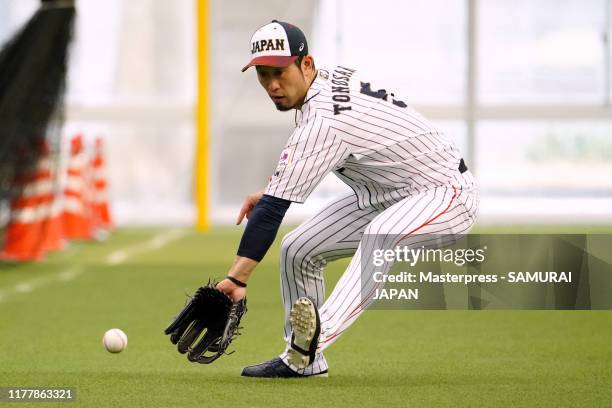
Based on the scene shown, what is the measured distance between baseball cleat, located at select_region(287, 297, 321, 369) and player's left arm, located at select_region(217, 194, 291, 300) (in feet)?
0.94

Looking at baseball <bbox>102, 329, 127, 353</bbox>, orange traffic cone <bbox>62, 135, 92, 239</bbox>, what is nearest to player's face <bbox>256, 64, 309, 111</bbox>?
baseball <bbox>102, 329, 127, 353</bbox>

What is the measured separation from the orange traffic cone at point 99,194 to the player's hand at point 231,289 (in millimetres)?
10976

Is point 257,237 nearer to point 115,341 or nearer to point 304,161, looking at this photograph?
point 304,161

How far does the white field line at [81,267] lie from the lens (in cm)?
1107

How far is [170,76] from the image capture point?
19.6 meters

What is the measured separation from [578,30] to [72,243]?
831 centimetres

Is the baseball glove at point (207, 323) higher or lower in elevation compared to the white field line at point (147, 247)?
higher

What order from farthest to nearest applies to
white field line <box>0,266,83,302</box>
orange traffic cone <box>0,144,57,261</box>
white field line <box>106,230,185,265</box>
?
white field line <box>106,230,185,265</box> < orange traffic cone <box>0,144,57,261</box> < white field line <box>0,266,83,302</box>

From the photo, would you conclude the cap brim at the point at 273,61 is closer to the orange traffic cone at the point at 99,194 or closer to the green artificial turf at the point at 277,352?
the green artificial turf at the point at 277,352

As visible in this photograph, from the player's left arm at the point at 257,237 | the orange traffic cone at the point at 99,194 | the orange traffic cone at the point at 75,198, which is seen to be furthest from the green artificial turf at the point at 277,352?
the orange traffic cone at the point at 99,194

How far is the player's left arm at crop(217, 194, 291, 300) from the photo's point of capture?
6.03 metres

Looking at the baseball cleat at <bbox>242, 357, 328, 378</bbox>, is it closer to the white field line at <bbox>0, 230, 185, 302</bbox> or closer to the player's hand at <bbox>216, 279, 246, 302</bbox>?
the player's hand at <bbox>216, 279, 246, 302</bbox>

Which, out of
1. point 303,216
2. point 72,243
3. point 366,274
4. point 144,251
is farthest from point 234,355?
point 303,216

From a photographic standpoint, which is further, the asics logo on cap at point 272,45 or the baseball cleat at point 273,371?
the baseball cleat at point 273,371
